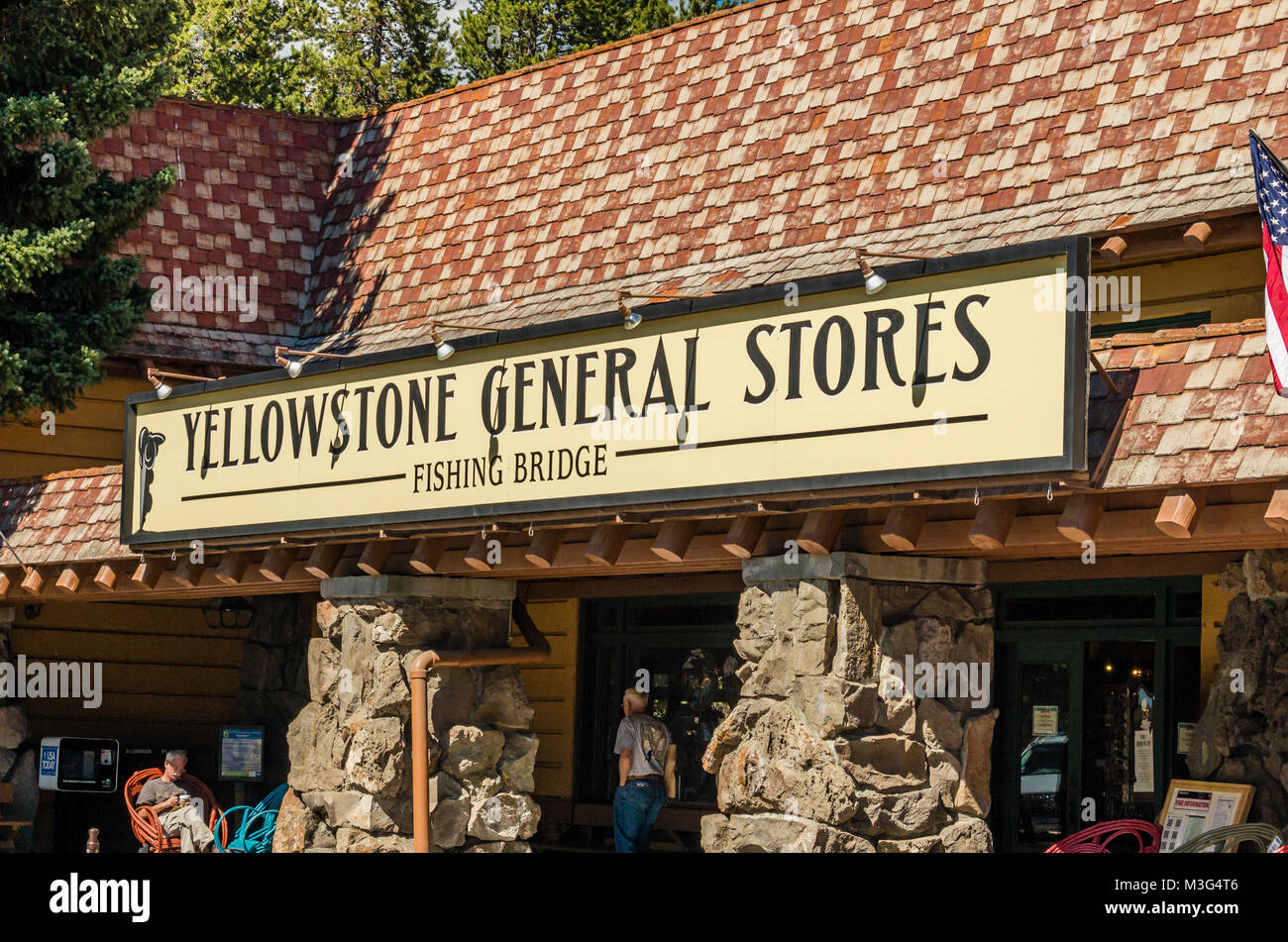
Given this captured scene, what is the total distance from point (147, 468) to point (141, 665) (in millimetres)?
5411

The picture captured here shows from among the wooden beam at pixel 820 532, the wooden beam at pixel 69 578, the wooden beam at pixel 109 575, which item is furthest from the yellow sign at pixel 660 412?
the wooden beam at pixel 69 578

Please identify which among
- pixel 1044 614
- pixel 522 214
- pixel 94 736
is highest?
pixel 522 214

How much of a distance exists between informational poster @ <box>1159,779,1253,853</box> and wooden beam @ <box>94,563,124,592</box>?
807 cm

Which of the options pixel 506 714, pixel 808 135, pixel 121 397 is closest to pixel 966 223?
pixel 808 135

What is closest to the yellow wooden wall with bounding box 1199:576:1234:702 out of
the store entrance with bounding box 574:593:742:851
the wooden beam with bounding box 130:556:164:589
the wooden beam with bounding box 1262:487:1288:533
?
the wooden beam with bounding box 1262:487:1288:533

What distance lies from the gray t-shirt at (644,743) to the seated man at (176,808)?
11.5 feet

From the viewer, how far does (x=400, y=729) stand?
38.0 ft

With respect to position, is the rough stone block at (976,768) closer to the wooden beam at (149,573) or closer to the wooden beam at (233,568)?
the wooden beam at (233,568)

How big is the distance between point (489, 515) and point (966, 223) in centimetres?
422

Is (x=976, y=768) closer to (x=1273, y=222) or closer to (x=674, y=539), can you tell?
(x=674, y=539)

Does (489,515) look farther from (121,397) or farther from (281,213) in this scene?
(281,213)

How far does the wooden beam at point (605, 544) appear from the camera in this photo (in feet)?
34.2
